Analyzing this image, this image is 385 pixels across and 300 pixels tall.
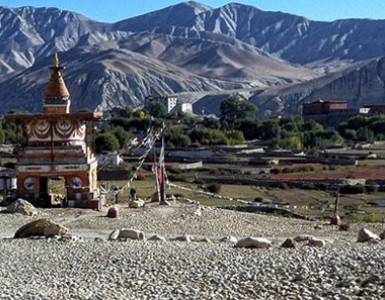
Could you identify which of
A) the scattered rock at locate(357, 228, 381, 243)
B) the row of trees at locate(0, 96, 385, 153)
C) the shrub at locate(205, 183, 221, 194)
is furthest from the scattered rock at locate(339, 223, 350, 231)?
the row of trees at locate(0, 96, 385, 153)

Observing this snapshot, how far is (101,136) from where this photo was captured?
97875 millimetres

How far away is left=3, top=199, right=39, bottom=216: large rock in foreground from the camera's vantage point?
33.7 metres

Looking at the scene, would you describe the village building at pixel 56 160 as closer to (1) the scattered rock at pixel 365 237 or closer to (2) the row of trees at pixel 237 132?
(1) the scattered rock at pixel 365 237

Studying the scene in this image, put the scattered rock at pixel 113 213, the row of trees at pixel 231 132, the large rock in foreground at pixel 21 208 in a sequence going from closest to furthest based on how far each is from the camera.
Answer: the scattered rock at pixel 113 213 < the large rock in foreground at pixel 21 208 < the row of trees at pixel 231 132

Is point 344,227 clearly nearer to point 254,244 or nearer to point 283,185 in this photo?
point 254,244

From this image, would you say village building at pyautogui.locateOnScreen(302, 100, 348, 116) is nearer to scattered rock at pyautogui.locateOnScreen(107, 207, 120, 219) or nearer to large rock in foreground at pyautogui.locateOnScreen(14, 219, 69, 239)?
scattered rock at pyautogui.locateOnScreen(107, 207, 120, 219)

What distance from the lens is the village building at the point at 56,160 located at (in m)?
37.0

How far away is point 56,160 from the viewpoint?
37219 mm

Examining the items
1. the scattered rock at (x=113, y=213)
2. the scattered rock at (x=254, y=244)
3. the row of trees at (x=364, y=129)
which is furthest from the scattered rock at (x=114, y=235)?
the row of trees at (x=364, y=129)

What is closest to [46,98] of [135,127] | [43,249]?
[43,249]

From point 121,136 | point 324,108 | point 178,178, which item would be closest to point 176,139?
point 121,136

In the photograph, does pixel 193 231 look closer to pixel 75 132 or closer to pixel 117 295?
pixel 75 132

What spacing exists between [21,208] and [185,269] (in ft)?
49.6

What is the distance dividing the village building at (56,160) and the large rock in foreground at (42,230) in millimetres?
8991
